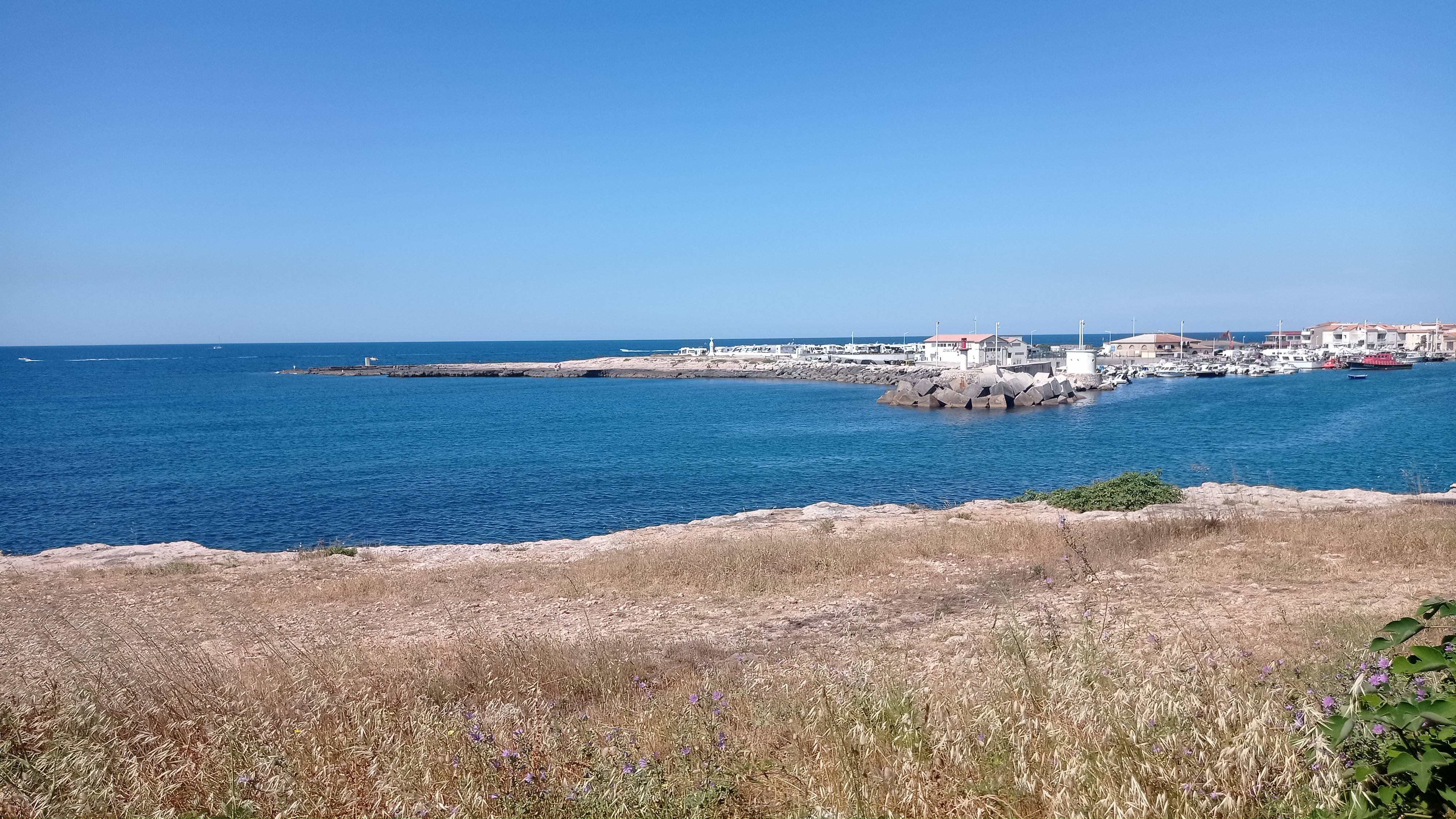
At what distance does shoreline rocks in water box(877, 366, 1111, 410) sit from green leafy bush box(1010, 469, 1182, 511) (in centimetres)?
4264

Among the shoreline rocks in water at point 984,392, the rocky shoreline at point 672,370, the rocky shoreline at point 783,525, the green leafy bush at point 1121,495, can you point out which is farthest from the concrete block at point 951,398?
the green leafy bush at point 1121,495

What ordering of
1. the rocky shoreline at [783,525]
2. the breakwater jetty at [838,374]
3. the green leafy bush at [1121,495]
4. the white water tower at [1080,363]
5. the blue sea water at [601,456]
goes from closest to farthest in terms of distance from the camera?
the rocky shoreline at [783,525], the green leafy bush at [1121,495], the blue sea water at [601,456], the breakwater jetty at [838,374], the white water tower at [1080,363]

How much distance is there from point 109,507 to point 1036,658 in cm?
3243

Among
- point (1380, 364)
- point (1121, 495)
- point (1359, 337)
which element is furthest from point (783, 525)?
point (1359, 337)

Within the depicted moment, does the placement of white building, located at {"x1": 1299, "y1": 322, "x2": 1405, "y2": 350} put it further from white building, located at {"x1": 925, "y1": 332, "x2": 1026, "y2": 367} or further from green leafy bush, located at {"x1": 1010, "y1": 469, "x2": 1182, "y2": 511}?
green leafy bush, located at {"x1": 1010, "y1": 469, "x2": 1182, "y2": 511}

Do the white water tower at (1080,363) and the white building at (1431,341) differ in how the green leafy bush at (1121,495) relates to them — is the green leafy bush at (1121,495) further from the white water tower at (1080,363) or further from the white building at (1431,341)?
the white building at (1431,341)

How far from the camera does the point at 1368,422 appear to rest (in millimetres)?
47688

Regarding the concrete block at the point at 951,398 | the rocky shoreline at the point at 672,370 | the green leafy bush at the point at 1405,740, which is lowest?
the concrete block at the point at 951,398

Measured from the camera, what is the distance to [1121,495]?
19344 millimetres

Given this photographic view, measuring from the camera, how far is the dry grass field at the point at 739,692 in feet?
11.9

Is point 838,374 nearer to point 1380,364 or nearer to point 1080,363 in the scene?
point 1080,363

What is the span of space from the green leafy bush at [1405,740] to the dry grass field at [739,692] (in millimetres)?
150

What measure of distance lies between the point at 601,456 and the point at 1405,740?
38.3 meters

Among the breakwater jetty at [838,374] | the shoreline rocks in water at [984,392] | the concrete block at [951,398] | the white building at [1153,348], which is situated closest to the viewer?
the concrete block at [951,398]
